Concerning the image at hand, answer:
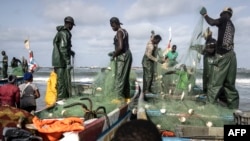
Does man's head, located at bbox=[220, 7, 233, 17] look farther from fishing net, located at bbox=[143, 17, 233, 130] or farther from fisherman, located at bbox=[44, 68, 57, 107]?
fisherman, located at bbox=[44, 68, 57, 107]

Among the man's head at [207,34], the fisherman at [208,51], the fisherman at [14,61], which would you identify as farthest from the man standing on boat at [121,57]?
the fisherman at [14,61]

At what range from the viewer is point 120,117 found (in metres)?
7.02

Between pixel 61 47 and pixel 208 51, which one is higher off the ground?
pixel 61 47

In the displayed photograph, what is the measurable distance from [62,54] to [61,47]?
18cm

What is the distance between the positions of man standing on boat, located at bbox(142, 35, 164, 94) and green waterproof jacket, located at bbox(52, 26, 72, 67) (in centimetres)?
280

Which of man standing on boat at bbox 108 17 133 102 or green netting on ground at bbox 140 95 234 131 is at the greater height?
man standing on boat at bbox 108 17 133 102

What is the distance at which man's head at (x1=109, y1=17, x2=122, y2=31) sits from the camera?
26.4ft

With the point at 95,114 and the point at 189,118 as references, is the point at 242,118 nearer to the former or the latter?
the point at 189,118

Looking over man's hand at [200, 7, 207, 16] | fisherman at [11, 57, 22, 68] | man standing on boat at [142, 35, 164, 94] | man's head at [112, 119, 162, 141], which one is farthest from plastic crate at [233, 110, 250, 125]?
fisherman at [11, 57, 22, 68]

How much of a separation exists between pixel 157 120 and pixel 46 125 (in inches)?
98.0

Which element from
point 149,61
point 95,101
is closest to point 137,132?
point 95,101

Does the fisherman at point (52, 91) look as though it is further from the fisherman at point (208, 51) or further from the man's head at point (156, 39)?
the fisherman at point (208, 51)

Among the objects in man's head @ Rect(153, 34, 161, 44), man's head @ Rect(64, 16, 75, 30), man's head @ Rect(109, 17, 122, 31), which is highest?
man's head @ Rect(64, 16, 75, 30)

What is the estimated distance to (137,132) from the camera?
1832 mm
